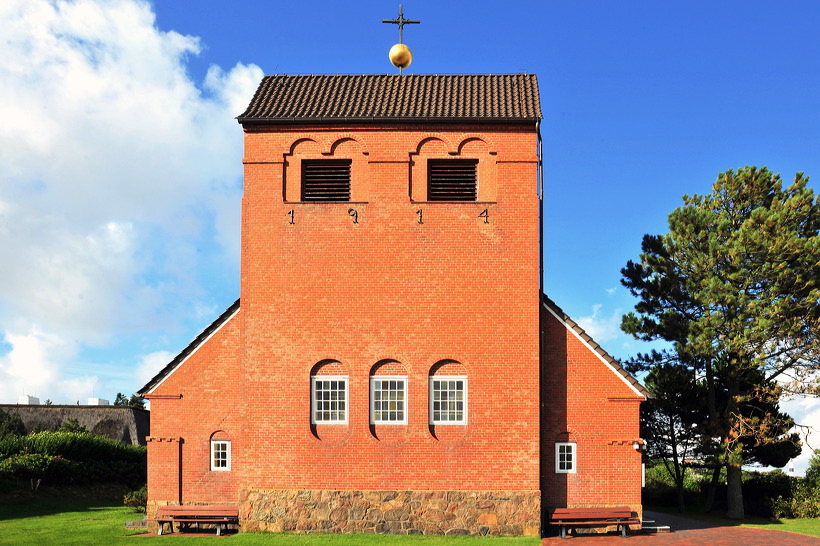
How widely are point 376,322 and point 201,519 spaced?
6588 mm

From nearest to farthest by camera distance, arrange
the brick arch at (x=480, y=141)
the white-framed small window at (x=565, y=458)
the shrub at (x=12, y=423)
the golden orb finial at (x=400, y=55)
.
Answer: the white-framed small window at (x=565, y=458)
the brick arch at (x=480, y=141)
the golden orb finial at (x=400, y=55)
the shrub at (x=12, y=423)

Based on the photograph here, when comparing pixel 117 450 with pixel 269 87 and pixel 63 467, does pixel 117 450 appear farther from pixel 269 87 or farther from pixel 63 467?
pixel 269 87

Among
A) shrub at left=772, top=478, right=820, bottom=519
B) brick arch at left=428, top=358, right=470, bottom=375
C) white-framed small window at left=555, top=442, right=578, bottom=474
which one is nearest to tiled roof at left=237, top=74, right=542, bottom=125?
brick arch at left=428, top=358, right=470, bottom=375

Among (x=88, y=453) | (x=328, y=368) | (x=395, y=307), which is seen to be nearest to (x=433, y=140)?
(x=395, y=307)

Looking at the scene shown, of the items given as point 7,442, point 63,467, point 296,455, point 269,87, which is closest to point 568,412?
point 296,455

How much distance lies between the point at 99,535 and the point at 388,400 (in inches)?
320

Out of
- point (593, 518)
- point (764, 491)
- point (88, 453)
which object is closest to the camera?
point (593, 518)

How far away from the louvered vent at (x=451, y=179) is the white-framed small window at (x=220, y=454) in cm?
867

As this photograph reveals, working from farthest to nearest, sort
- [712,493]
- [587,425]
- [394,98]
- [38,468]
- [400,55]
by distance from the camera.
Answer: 1. [38,468]
2. [712,493]
3. [400,55]
4. [394,98]
5. [587,425]

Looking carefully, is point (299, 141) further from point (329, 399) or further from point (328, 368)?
point (329, 399)

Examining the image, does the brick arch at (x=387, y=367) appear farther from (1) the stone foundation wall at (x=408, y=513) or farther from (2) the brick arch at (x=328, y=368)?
(1) the stone foundation wall at (x=408, y=513)

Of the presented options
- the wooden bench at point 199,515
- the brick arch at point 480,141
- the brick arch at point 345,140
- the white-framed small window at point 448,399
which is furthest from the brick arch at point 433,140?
the wooden bench at point 199,515

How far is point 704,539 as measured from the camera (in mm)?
19672

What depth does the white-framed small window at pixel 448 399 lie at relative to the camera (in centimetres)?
2005
